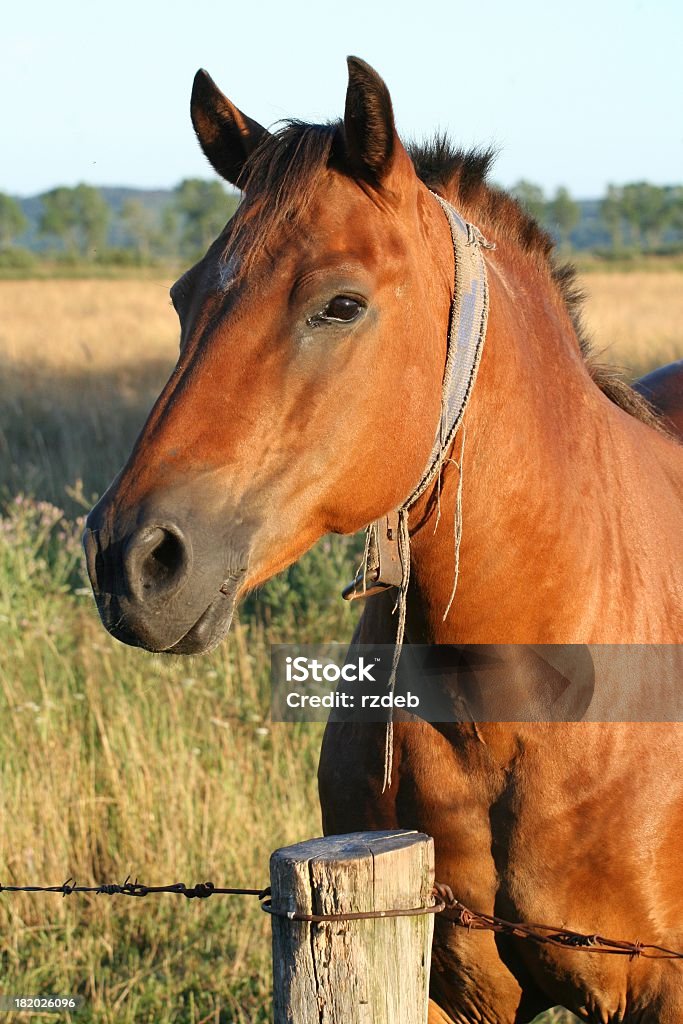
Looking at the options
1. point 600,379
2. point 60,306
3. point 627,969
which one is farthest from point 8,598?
point 60,306

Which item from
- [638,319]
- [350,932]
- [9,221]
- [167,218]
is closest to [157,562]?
[350,932]

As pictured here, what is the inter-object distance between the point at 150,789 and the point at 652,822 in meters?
2.80

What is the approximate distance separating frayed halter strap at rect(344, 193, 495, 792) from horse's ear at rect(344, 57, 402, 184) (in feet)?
0.93

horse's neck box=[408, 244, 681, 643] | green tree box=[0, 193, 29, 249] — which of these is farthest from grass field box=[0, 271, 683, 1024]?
green tree box=[0, 193, 29, 249]

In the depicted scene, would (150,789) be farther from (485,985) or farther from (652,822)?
(652,822)

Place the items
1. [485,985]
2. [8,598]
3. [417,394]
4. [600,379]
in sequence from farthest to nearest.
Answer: [8,598] < [600,379] < [485,985] < [417,394]

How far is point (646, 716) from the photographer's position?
2205 millimetres

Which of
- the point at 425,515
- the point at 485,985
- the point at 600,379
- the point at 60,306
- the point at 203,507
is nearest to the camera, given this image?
the point at 203,507

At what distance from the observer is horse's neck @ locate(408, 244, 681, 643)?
7.06 ft

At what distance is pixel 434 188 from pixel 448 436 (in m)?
0.73

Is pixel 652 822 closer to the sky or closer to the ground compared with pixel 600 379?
closer to the ground

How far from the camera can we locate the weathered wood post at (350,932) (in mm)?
1617

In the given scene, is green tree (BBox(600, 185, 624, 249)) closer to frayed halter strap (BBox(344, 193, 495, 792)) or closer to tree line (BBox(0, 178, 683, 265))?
tree line (BBox(0, 178, 683, 265))

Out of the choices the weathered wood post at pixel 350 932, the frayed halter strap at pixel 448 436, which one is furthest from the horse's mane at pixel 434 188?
the weathered wood post at pixel 350 932
